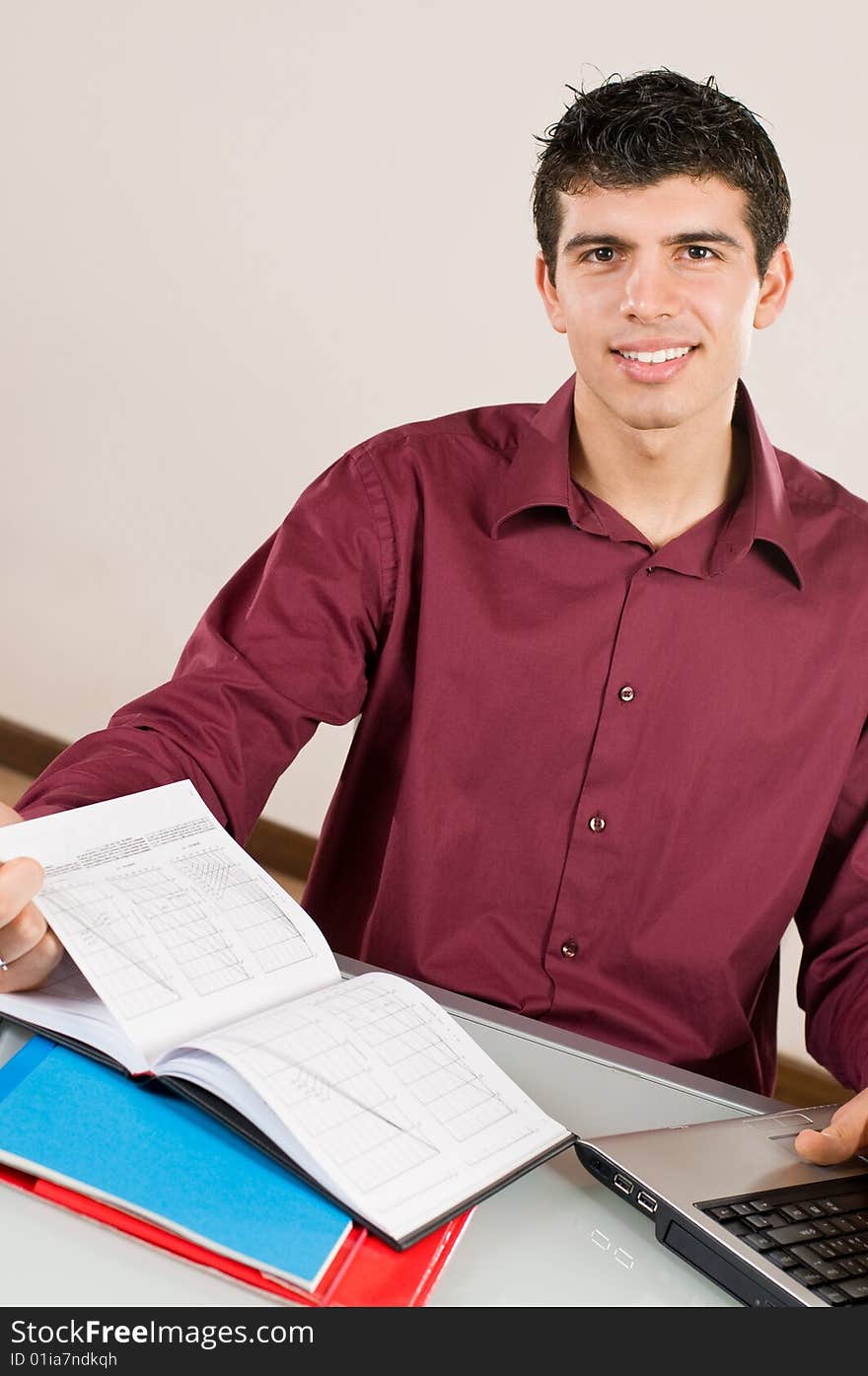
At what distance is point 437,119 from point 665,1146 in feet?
7.34

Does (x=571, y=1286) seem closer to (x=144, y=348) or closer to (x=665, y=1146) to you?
(x=665, y=1146)

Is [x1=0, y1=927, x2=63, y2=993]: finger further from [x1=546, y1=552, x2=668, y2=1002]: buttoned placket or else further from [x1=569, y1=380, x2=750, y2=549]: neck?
[x1=569, y1=380, x2=750, y2=549]: neck

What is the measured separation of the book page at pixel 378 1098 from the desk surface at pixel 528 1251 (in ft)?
0.13

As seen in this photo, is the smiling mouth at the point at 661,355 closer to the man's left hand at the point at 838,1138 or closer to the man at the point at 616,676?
the man at the point at 616,676

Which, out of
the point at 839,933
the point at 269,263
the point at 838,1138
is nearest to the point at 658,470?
the point at 839,933

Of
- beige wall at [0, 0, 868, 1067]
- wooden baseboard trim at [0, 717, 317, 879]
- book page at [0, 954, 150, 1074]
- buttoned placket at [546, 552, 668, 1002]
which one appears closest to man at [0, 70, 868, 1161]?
buttoned placket at [546, 552, 668, 1002]

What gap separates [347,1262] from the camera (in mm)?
778

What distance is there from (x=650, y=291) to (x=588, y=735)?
16.7 inches

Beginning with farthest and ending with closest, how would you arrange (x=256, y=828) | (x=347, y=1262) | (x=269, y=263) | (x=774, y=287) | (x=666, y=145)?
(x=256, y=828) < (x=269, y=263) < (x=774, y=287) < (x=666, y=145) < (x=347, y=1262)

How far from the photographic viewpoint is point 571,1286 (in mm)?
828

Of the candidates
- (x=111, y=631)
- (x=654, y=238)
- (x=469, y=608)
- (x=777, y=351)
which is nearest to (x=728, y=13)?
(x=777, y=351)

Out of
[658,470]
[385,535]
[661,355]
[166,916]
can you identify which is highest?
[661,355]

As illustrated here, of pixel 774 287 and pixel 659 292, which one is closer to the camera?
pixel 659 292

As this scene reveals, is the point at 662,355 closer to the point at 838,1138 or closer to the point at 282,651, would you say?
the point at 282,651
